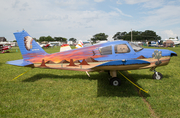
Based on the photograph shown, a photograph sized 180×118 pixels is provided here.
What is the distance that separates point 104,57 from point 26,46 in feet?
14.7

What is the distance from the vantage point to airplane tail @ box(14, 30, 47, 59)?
20.0ft

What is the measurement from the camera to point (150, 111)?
3451mm

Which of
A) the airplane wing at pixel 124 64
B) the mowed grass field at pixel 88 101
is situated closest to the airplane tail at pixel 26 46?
the mowed grass field at pixel 88 101

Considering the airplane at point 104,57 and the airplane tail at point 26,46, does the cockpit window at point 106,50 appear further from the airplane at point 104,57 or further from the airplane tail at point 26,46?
the airplane tail at point 26,46

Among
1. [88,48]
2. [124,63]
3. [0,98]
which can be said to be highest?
[88,48]

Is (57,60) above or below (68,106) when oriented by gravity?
above

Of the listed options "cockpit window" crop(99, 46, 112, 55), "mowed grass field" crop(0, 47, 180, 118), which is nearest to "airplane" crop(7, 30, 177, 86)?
"cockpit window" crop(99, 46, 112, 55)

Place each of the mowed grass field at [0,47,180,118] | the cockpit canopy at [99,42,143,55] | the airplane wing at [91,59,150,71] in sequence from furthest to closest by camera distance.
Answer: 1. the cockpit canopy at [99,42,143,55]
2. the airplane wing at [91,59,150,71]
3. the mowed grass field at [0,47,180,118]

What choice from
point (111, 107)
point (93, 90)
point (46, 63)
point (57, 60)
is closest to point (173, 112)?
point (111, 107)

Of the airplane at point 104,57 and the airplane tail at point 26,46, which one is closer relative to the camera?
the airplane at point 104,57

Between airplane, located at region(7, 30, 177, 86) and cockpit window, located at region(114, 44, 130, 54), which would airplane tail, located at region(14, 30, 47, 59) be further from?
cockpit window, located at region(114, 44, 130, 54)

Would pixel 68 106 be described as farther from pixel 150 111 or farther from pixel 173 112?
pixel 173 112

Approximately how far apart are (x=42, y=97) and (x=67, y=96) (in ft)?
3.32

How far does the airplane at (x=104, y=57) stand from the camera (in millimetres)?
5173
